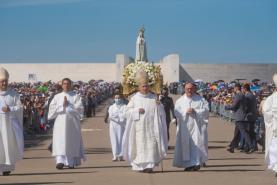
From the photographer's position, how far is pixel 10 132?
13.9 m

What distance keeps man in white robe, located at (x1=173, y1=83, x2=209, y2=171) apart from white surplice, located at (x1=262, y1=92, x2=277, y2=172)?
1.42m

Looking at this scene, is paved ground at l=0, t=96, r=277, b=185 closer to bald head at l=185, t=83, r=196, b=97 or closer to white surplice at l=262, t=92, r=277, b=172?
white surplice at l=262, t=92, r=277, b=172

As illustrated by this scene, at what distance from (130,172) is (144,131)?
821 mm

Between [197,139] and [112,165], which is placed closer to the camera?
[197,139]

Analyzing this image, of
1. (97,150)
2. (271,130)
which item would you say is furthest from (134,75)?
(271,130)

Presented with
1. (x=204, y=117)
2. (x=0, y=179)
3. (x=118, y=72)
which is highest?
(x=118, y=72)

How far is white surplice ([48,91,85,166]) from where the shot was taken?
593 inches

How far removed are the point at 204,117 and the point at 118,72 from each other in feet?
249

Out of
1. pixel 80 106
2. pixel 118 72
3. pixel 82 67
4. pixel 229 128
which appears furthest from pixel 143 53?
pixel 80 106

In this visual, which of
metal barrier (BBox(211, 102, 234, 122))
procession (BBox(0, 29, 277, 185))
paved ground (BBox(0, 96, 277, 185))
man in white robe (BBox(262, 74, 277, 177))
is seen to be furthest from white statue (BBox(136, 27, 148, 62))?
man in white robe (BBox(262, 74, 277, 177))

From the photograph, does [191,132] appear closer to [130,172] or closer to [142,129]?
[142,129]

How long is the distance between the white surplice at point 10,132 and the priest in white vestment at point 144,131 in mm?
2039

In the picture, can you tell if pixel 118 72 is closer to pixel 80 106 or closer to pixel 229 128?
pixel 229 128

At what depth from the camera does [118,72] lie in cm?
9050
